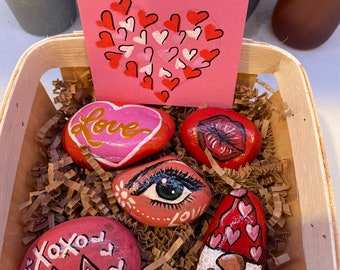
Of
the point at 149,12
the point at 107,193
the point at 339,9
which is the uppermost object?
the point at 149,12

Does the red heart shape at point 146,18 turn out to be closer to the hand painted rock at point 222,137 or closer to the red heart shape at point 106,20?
the red heart shape at point 106,20

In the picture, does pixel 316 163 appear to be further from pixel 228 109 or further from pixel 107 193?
pixel 107 193

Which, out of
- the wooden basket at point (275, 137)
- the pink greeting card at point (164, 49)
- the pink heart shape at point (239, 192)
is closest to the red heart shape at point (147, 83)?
the pink greeting card at point (164, 49)

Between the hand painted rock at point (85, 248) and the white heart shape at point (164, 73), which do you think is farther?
the white heart shape at point (164, 73)

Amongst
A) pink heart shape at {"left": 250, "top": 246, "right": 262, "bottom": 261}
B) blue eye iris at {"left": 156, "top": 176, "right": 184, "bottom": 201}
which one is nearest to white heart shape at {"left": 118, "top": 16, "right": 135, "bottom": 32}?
blue eye iris at {"left": 156, "top": 176, "right": 184, "bottom": 201}

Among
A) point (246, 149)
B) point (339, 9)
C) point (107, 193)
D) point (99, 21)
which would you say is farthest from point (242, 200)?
point (339, 9)

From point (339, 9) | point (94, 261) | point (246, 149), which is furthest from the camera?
point (339, 9)

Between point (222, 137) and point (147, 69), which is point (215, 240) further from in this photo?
point (147, 69)
